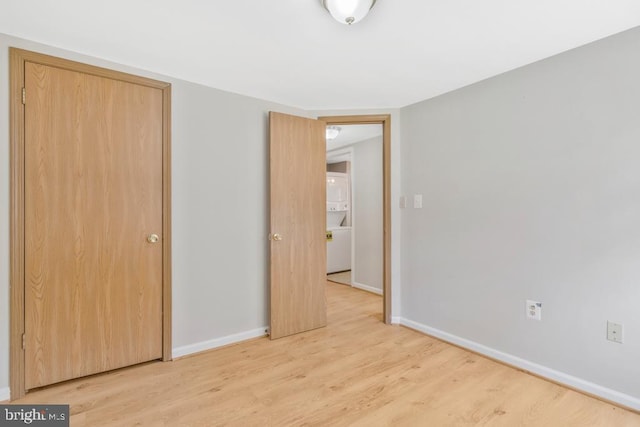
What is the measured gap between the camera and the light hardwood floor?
1734 mm

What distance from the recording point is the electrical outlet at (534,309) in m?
2.20

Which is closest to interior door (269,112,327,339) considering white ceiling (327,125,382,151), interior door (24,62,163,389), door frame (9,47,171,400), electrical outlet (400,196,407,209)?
electrical outlet (400,196,407,209)

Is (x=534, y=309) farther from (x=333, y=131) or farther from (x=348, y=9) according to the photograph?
(x=333, y=131)

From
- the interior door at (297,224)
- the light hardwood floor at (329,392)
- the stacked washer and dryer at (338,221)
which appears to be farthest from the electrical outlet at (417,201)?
the stacked washer and dryer at (338,221)

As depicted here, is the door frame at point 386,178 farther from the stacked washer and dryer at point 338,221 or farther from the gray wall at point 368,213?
the stacked washer and dryer at point 338,221

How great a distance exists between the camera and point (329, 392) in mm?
1979

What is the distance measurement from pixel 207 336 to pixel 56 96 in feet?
6.58

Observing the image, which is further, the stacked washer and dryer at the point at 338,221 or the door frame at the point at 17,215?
the stacked washer and dryer at the point at 338,221

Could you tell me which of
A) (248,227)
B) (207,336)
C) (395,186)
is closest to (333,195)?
(395,186)

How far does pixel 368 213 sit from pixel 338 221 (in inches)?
70.0

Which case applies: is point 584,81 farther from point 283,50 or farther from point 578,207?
point 283,50

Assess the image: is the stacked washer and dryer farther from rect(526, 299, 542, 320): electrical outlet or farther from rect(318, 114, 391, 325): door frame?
rect(526, 299, 542, 320): electrical outlet

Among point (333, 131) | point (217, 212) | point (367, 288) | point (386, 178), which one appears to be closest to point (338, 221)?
point (367, 288)

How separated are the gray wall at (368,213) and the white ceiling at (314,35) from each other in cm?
200
